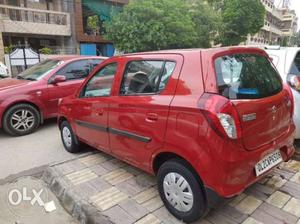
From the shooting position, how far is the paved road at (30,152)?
153 inches

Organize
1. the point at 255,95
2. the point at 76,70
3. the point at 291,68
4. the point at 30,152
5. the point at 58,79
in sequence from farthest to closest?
the point at 76,70
the point at 58,79
the point at 30,152
the point at 291,68
the point at 255,95

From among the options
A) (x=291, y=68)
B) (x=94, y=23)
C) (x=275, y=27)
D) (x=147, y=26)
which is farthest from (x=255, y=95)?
(x=275, y=27)

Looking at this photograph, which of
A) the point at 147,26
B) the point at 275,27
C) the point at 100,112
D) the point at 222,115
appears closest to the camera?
the point at 222,115

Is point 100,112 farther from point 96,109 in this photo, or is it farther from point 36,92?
point 36,92

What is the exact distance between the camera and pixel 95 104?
128 inches

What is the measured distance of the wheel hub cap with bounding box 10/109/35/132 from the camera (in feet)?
16.7

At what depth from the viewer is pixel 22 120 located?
5188 mm

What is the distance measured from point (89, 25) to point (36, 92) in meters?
16.6

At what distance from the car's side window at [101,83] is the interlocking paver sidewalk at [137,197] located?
1.01m

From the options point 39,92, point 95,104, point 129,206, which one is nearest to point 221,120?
point 129,206

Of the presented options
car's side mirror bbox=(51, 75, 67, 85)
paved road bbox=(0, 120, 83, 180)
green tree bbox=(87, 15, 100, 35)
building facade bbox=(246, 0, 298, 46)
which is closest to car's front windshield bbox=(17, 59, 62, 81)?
car's side mirror bbox=(51, 75, 67, 85)

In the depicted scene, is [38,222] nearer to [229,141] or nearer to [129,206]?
[129,206]

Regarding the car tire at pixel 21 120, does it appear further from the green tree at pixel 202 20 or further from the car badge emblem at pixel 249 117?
the green tree at pixel 202 20

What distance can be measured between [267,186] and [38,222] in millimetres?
2473
